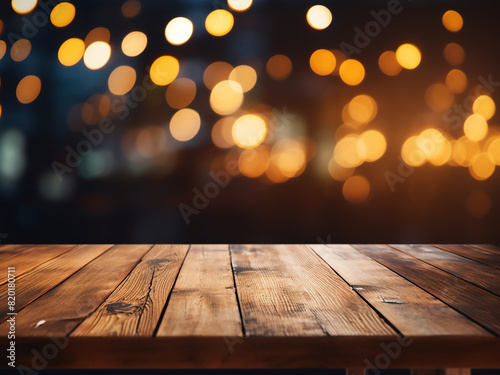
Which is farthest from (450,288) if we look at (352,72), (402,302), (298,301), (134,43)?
(134,43)

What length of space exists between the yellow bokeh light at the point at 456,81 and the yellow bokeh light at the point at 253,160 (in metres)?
0.80

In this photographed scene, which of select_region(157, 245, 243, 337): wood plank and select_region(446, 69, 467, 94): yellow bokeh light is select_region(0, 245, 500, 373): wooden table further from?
select_region(446, 69, 467, 94): yellow bokeh light

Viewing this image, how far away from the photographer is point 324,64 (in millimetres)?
1709

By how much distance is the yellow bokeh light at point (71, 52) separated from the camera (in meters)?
1.70

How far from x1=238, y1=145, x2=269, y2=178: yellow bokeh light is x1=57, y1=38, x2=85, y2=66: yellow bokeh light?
2.53 ft

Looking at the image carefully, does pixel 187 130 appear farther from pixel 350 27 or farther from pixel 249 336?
pixel 249 336

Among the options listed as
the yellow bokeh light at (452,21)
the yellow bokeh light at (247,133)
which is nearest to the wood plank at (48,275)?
the yellow bokeh light at (247,133)

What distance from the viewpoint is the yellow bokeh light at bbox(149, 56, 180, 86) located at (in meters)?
1.70

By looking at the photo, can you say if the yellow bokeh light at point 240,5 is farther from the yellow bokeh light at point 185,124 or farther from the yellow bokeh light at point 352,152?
the yellow bokeh light at point 352,152

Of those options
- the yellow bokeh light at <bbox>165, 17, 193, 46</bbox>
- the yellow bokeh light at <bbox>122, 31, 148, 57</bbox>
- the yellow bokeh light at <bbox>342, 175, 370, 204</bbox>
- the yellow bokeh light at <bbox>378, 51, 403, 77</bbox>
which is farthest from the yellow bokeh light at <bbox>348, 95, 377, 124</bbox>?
the yellow bokeh light at <bbox>122, 31, 148, 57</bbox>

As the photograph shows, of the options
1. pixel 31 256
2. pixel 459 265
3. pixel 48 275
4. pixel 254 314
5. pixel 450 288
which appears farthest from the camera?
pixel 31 256

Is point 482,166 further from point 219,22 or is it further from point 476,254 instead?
point 219,22

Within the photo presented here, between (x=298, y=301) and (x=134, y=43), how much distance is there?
1.34 metres

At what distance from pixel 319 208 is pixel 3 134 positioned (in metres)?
1.31
